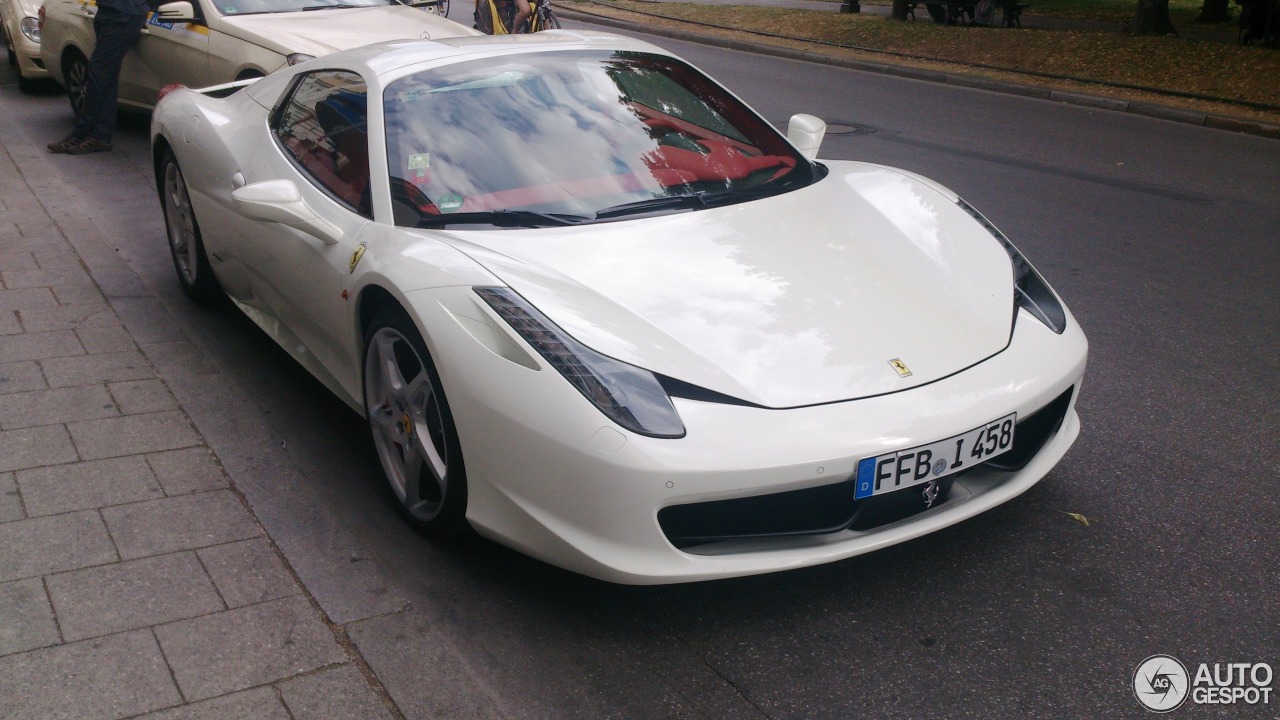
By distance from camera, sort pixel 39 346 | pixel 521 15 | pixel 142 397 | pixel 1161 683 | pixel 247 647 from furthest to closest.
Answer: pixel 521 15
pixel 39 346
pixel 142 397
pixel 247 647
pixel 1161 683

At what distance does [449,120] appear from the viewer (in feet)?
12.2

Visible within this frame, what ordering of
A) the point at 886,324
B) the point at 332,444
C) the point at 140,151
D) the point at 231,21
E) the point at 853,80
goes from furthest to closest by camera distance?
the point at 853,80, the point at 140,151, the point at 231,21, the point at 332,444, the point at 886,324

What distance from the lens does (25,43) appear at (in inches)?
407

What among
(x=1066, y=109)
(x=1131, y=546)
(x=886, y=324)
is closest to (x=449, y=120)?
(x=886, y=324)

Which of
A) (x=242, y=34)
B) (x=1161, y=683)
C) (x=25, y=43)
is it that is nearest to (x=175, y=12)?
(x=242, y=34)

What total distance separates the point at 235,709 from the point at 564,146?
6.50ft

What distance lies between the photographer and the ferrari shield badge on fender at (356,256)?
3.44 meters

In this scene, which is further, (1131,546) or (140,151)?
(140,151)

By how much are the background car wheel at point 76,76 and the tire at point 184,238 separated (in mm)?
4476

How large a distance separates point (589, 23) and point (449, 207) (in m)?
19.2

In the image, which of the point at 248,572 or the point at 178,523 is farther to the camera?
the point at 178,523

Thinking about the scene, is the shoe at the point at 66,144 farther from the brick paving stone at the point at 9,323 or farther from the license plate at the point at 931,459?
the license plate at the point at 931,459

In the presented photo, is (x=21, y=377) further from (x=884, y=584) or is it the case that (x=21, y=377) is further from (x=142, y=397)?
(x=884, y=584)

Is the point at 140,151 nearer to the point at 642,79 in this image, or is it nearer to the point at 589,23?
the point at 642,79
